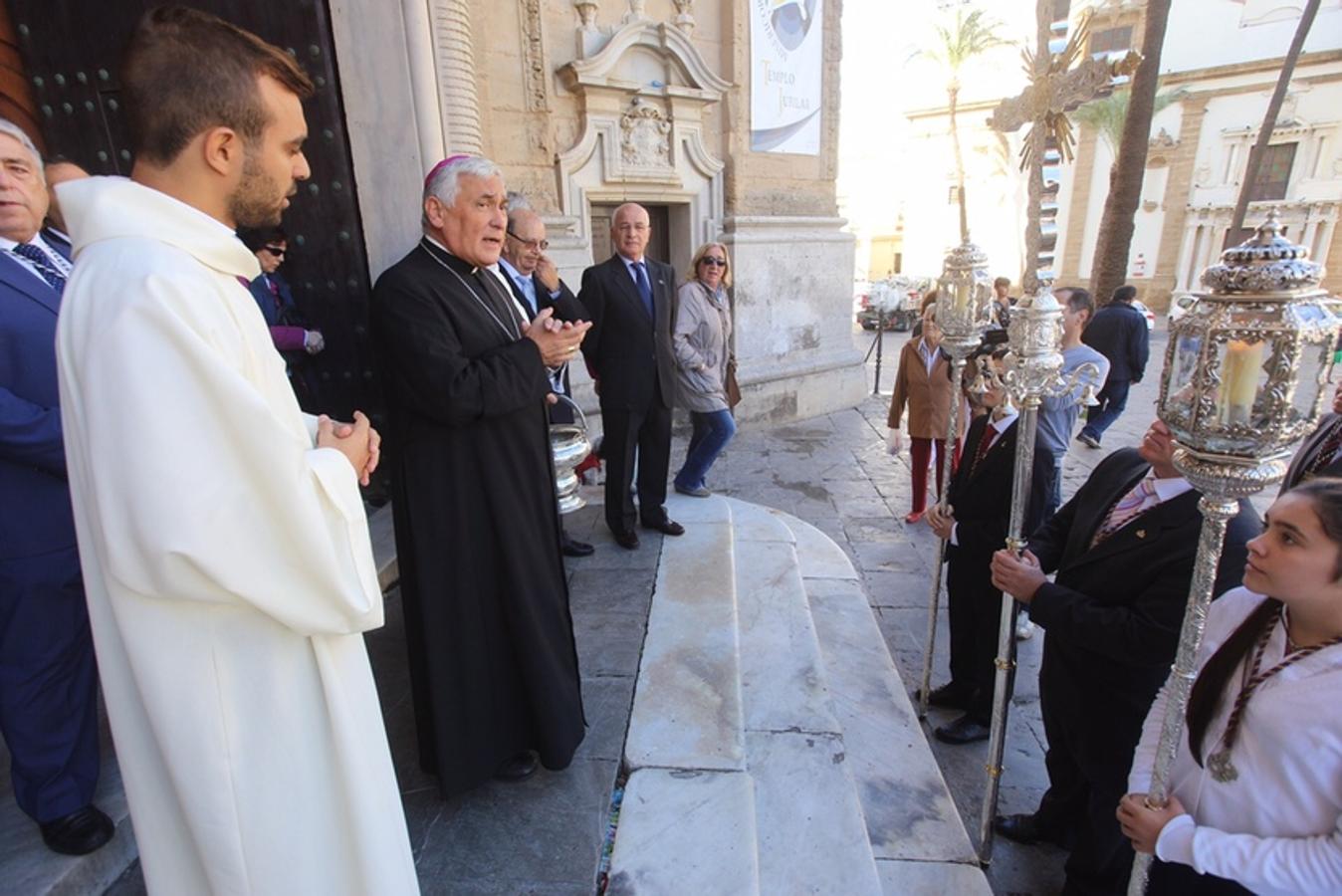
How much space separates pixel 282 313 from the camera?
314 centimetres

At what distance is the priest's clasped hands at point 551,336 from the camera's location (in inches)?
78.4

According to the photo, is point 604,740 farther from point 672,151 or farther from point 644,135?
point 672,151

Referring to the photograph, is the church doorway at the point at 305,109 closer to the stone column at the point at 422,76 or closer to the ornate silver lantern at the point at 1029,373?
the stone column at the point at 422,76

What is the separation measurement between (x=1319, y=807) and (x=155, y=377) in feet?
7.15

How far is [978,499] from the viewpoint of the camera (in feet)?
9.24

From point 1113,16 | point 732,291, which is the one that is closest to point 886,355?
point 732,291

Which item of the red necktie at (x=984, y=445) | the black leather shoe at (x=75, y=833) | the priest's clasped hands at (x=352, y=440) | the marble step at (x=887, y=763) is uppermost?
the priest's clasped hands at (x=352, y=440)

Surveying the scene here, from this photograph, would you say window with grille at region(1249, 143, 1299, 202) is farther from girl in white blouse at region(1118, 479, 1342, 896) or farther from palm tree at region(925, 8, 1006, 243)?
girl in white blouse at region(1118, 479, 1342, 896)

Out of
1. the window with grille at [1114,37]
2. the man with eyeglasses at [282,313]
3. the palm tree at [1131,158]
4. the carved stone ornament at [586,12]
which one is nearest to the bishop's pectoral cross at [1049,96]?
the man with eyeglasses at [282,313]

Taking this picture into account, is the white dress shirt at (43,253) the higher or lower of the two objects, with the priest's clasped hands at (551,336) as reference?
higher

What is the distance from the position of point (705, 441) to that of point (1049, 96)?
9.28 feet

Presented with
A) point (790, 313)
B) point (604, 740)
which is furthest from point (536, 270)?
point (790, 313)

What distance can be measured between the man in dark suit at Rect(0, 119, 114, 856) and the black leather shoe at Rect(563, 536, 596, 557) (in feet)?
7.26

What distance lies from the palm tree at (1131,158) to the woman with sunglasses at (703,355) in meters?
8.52
